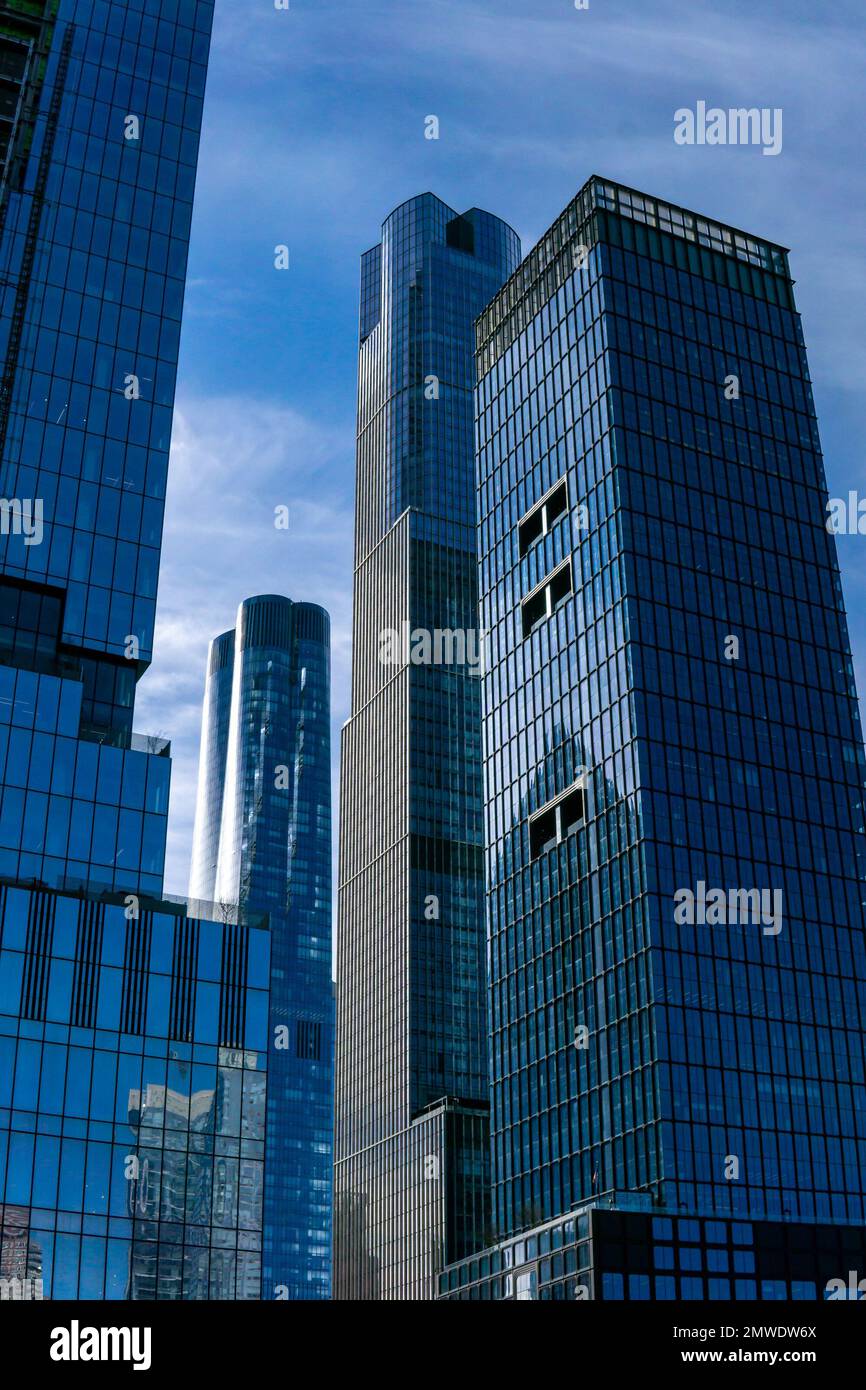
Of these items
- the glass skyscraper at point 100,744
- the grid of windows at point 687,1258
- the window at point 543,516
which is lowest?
the grid of windows at point 687,1258

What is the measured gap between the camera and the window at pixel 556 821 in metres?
137

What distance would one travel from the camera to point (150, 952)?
9094 centimetres

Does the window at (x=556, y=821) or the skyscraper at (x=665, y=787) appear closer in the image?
the skyscraper at (x=665, y=787)

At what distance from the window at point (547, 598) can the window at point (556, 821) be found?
1906 cm

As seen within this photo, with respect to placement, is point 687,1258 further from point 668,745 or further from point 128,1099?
point 128,1099

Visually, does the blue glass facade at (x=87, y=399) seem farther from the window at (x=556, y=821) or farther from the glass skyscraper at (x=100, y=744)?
the window at (x=556, y=821)

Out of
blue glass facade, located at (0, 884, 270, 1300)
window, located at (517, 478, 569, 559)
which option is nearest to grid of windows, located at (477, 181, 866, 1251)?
window, located at (517, 478, 569, 559)

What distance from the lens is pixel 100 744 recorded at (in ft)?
318

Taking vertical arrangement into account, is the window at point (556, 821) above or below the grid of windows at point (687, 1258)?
above

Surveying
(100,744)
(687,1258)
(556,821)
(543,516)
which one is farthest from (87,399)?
(687,1258)

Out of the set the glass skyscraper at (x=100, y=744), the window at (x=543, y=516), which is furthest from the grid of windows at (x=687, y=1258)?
the window at (x=543, y=516)

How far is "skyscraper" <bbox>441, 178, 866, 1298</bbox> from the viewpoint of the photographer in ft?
385

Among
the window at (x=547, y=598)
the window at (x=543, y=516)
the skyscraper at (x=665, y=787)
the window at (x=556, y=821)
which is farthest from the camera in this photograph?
the window at (x=543, y=516)
